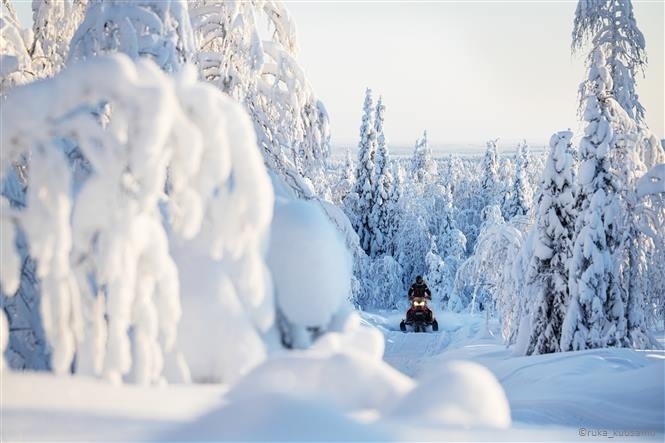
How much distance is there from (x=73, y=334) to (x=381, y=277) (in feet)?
118

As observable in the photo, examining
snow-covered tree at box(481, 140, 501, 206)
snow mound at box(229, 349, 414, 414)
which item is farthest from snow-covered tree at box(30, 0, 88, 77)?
snow-covered tree at box(481, 140, 501, 206)

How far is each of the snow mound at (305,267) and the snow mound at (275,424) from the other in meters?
1.04

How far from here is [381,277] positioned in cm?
3884

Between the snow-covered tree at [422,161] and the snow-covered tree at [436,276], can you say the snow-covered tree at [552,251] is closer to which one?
the snow-covered tree at [436,276]

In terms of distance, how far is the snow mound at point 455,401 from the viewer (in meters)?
3.01

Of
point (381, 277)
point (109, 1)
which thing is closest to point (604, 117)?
point (109, 1)

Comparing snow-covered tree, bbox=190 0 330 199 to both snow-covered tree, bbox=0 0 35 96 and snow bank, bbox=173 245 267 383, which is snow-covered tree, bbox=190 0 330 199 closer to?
snow-covered tree, bbox=0 0 35 96

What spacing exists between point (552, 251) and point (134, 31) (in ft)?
35.0

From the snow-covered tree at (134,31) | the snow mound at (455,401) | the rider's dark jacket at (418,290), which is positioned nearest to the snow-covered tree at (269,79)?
the snow-covered tree at (134,31)

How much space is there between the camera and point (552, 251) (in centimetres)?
1382

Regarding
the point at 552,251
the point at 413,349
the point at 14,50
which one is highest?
the point at 14,50

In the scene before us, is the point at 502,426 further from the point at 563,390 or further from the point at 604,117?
the point at 604,117

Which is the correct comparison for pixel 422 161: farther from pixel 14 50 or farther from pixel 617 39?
pixel 14 50

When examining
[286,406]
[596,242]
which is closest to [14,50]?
[286,406]
